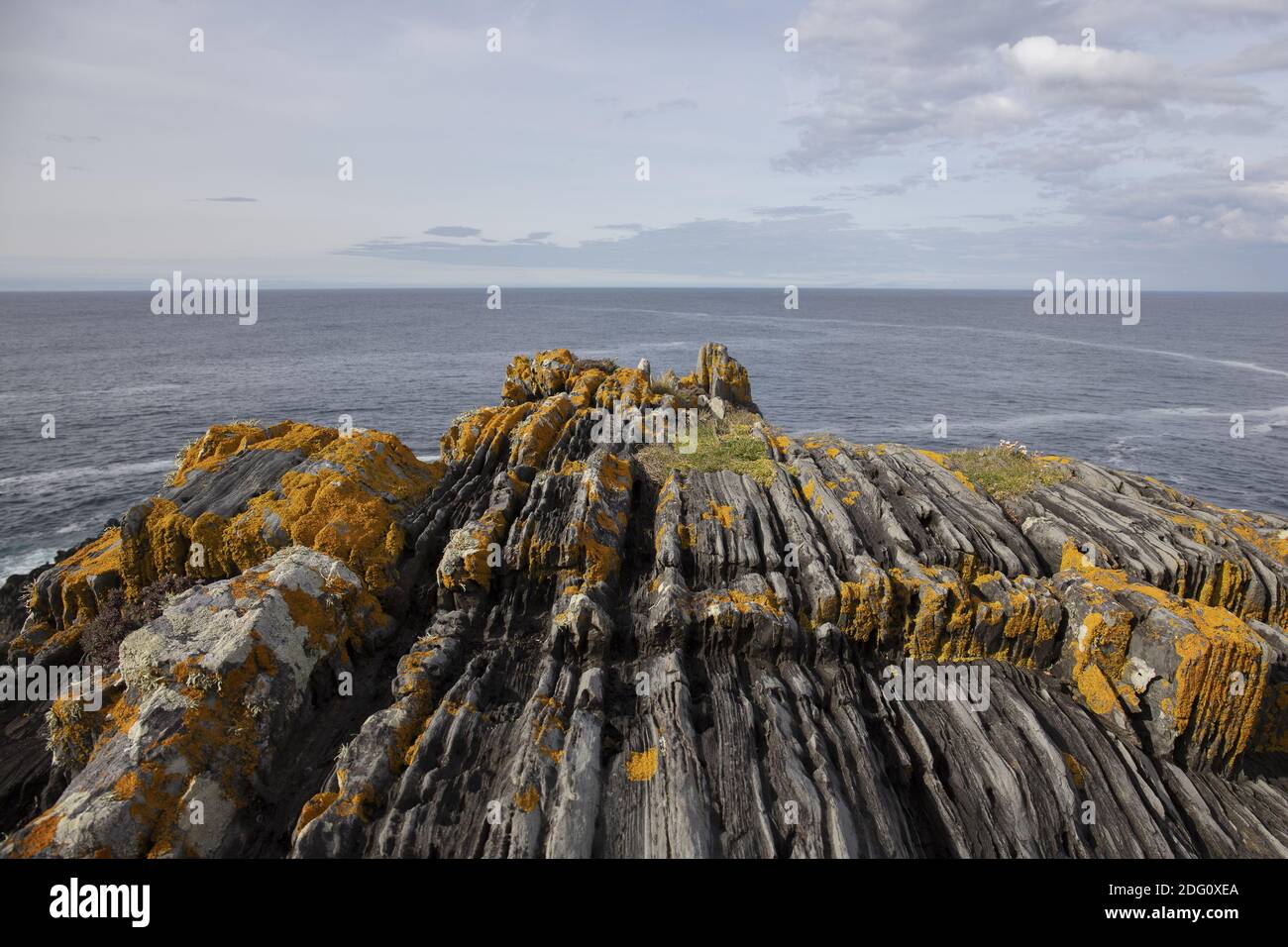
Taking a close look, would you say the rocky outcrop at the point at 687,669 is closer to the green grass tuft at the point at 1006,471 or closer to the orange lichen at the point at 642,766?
the orange lichen at the point at 642,766

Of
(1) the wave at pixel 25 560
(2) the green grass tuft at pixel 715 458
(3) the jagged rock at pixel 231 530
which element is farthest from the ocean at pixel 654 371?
(2) the green grass tuft at pixel 715 458

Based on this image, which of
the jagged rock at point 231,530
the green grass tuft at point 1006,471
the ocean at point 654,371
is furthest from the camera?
the ocean at point 654,371

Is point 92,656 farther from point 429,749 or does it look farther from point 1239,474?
point 1239,474

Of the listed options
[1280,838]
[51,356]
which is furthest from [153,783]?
[51,356]

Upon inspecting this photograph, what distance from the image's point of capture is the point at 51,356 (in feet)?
380

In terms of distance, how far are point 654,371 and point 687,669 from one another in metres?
79.7

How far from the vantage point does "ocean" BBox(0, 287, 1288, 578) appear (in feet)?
177

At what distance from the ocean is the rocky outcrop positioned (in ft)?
110

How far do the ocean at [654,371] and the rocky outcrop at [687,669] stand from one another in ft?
110

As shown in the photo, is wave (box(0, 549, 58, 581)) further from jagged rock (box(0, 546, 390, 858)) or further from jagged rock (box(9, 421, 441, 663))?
jagged rock (box(0, 546, 390, 858))

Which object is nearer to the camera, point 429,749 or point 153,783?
point 153,783

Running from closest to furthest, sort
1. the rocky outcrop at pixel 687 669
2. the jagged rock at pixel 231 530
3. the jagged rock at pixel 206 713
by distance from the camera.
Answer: the jagged rock at pixel 206 713
the rocky outcrop at pixel 687 669
the jagged rock at pixel 231 530

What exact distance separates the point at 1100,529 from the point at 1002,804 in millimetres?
10917

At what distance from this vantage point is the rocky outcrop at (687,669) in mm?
12148
